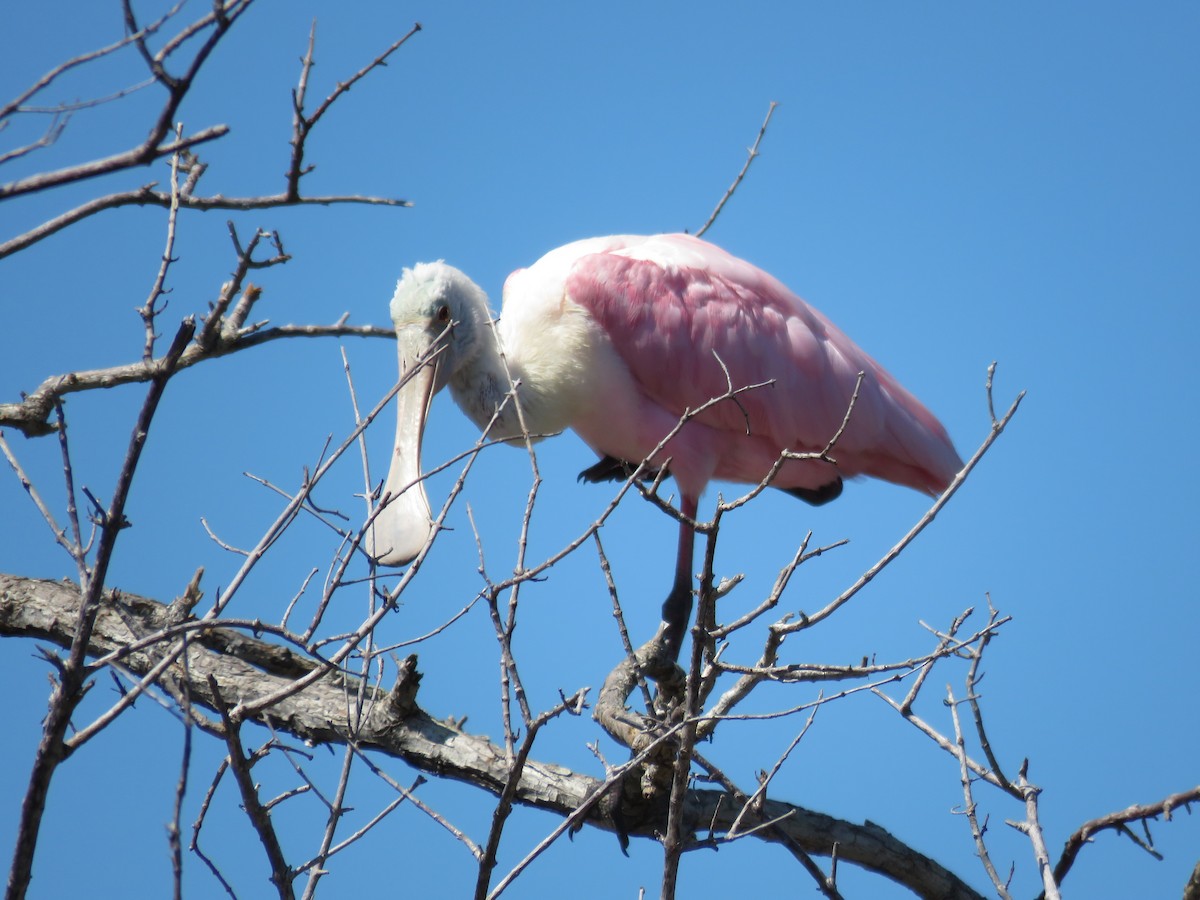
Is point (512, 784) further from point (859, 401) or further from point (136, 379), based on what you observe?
point (859, 401)

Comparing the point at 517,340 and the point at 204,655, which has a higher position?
the point at 517,340

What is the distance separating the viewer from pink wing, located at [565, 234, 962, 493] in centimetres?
762

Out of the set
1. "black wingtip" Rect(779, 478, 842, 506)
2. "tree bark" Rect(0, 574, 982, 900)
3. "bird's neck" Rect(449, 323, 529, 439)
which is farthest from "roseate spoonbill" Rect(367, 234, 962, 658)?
"tree bark" Rect(0, 574, 982, 900)

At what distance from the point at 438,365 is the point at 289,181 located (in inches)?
181

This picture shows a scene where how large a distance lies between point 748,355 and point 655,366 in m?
0.56

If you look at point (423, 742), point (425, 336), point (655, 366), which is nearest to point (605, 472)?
point (655, 366)

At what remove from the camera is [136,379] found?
15.5ft

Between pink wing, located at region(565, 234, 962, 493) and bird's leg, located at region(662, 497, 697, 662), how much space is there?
23.2 inches

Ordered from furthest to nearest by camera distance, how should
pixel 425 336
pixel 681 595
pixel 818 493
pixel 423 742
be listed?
pixel 818 493, pixel 681 595, pixel 425 336, pixel 423 742

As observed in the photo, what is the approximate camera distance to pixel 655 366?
7656 mm

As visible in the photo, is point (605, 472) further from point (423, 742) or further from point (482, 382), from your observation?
point (423, 742)

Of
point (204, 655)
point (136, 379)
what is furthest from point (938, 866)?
point (136, 379)

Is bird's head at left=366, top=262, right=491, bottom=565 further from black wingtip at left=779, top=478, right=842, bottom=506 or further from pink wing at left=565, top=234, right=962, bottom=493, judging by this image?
black wingtip at left=779, top=478, right=842, bottom=506

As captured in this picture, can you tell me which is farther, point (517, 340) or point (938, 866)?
point (517, 340)
